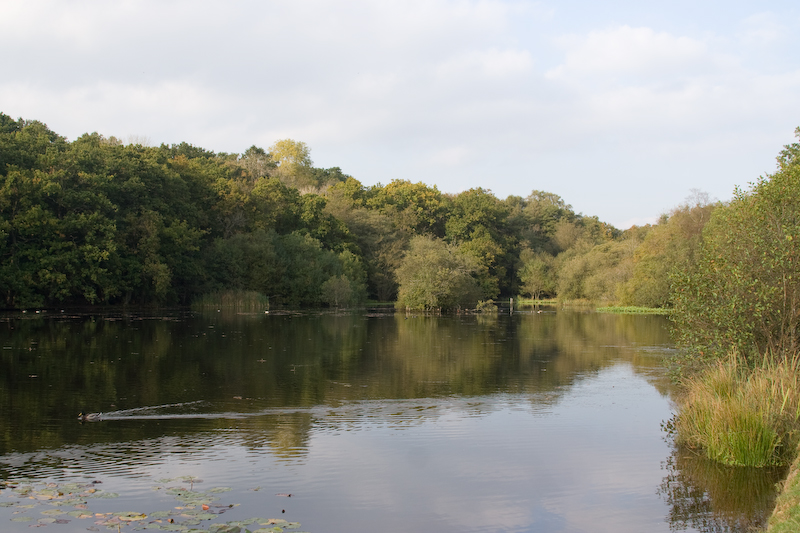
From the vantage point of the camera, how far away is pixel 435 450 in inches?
420

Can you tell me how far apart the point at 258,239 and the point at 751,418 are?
55842mm

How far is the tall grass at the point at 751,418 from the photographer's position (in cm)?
962

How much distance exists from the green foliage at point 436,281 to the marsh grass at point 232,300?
1150cm

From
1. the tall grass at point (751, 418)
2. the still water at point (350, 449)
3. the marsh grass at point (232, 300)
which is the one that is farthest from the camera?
the marsh grass at point (232, 300)

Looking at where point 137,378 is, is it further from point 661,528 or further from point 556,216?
point 556,216

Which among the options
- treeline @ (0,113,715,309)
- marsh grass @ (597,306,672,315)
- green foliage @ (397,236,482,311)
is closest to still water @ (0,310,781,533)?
treeline @ (0,113,715,309)

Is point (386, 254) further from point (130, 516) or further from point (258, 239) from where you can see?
point (130, 516)

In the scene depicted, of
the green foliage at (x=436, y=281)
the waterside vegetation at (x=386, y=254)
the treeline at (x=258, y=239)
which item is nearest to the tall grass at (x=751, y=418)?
the waterside vegetation at (x=386, y=254)

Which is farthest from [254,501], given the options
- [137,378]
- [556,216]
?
[556,216]

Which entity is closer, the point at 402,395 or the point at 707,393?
the point at 707,393

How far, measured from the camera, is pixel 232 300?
56.6m

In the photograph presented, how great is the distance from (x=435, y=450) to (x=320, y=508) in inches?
124

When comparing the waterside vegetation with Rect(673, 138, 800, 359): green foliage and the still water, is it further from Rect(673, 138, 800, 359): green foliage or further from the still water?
the still water

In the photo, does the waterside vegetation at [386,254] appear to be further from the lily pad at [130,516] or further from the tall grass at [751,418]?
the lily pad at [130,516]
